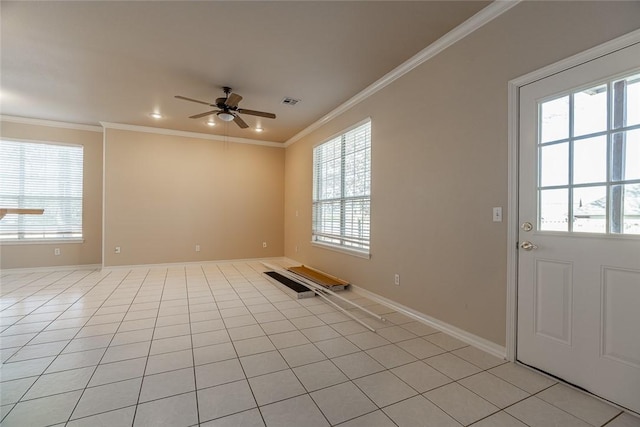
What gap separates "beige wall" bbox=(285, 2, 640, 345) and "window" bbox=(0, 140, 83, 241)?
5.89 meters

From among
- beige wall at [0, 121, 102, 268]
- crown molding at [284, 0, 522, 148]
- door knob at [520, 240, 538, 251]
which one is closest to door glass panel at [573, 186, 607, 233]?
door knob at [520, 240, 538, 251]

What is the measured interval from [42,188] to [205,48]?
4971 millimetres

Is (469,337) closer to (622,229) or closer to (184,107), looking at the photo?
(622,229)

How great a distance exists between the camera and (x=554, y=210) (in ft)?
6.66

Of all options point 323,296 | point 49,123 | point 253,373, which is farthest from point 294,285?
point 49,123

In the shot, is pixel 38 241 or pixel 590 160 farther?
pixel 38 241

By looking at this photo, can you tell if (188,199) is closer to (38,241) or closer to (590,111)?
(38,241)

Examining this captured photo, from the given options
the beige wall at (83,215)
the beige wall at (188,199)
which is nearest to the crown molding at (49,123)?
the beige wall at (83,215)

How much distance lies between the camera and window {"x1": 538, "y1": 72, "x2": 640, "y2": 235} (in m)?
1.69

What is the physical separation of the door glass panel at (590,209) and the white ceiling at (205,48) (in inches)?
65.8

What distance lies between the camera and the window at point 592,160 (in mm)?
1688

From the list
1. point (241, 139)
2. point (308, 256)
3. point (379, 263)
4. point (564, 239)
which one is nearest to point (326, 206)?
point (308, 256)

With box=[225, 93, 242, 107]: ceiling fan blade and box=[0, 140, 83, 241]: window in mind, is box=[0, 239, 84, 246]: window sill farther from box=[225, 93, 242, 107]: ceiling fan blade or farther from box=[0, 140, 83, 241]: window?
box=[225, 93, 242, 107]: ceiling fan blade

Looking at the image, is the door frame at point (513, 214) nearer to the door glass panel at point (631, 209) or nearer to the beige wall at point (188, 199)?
the door glass panel at point (631, 209)
